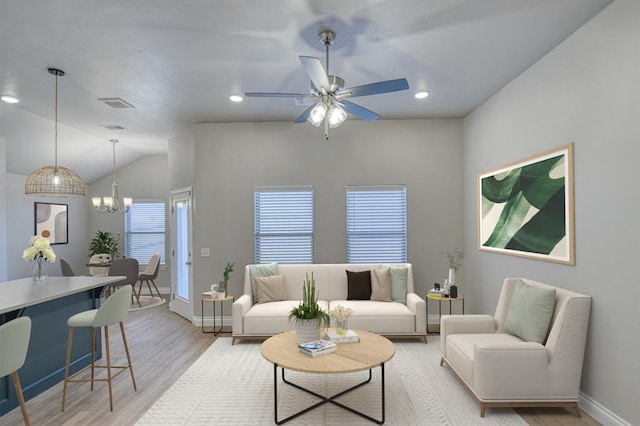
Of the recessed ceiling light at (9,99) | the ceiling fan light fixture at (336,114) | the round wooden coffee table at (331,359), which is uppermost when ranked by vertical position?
the recessed ceiling light at (9,99)

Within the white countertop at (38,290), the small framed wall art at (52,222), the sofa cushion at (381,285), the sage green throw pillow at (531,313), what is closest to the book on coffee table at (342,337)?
the sage green throw pillow at (531,313)

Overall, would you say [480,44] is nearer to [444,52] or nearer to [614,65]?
[444,52]

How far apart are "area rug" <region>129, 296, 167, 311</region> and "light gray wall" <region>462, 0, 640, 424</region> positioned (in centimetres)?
620

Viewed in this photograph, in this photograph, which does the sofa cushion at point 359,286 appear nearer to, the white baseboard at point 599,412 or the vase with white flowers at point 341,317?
the vase with white flowers at point 341,317

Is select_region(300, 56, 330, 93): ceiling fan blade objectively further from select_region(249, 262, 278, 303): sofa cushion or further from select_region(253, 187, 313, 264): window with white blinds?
select_region(249, 262, 278, 303): sofa cushion

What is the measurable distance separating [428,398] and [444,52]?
9.79ft

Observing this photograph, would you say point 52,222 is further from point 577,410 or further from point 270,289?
point 577,410

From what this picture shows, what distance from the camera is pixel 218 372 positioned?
11.9 feet

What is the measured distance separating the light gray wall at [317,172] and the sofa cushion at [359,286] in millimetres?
534

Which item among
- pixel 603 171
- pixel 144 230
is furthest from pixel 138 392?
pixel 144 230

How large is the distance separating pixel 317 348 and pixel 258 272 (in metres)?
2.17

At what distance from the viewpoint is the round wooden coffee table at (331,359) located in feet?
8.61

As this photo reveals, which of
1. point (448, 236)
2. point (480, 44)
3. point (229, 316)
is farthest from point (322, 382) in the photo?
point (480, 44)

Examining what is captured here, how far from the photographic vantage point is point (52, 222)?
7324 mm
